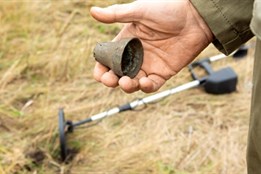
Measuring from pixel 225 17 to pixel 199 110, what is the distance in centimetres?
151

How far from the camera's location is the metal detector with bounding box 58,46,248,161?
2727 millimetres

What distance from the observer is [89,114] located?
9.75 ft

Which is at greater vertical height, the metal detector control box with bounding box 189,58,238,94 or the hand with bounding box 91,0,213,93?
the hand with bounding box 91,0,213,93

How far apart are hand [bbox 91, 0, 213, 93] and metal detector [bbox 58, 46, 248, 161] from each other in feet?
3.14

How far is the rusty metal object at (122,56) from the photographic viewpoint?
1.68 m

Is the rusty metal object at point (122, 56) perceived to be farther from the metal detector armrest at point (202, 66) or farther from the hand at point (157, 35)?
the metal detector armrest at point (202, 66)

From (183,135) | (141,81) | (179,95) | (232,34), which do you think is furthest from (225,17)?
(179,95)

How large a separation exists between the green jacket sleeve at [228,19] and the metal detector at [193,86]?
1.27 meters

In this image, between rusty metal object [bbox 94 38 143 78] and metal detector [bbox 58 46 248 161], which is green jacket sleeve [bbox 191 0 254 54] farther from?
metal detector [bbox 58 46 248 161]

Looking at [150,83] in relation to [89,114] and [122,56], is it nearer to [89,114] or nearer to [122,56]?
[122,56]

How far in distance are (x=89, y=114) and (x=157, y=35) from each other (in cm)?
126

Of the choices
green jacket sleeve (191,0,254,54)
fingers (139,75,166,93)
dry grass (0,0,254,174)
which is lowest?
dry grass (0,0,254,174)

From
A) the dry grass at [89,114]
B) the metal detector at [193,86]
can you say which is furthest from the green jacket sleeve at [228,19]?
the metal detector at [193,86]

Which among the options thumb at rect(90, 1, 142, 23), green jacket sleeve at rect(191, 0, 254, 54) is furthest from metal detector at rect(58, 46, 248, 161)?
green jacket sleeve at rect(191, 0, 254, 54)
